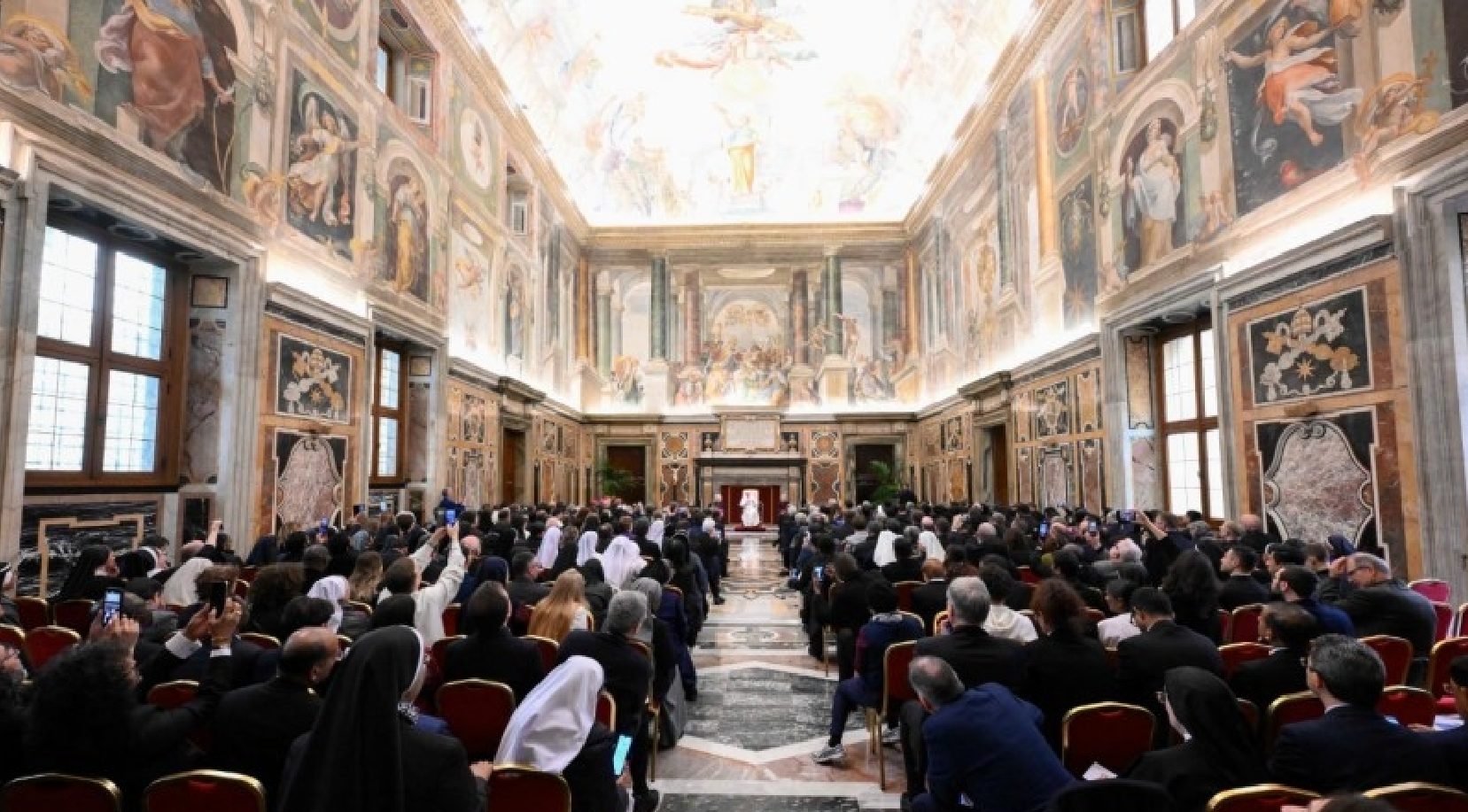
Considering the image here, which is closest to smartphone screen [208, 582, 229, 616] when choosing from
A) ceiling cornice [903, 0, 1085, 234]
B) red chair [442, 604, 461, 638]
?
red chair [442, 604, 461, 638]

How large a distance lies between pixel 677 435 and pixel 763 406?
338 centimetres

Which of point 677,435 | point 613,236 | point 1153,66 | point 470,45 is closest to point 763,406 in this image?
point 677,435

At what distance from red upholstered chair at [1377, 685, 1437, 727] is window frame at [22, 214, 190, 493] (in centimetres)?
980

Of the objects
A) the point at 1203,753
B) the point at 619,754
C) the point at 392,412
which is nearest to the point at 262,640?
the point at 619,754

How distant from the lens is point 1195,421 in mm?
11133

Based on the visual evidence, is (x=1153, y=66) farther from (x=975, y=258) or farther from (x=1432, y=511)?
(x=975, y=258)

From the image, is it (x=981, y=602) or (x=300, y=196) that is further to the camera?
(x=300, y=196)

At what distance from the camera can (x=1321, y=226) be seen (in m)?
8.15

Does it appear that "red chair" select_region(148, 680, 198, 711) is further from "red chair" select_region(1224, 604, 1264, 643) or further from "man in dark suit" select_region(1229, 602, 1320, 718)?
"red chair" select_region(1224, 604, 1264, 643)

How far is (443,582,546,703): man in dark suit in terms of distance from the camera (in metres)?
4.03

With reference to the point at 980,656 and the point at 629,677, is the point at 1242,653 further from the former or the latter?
the point at 629,677

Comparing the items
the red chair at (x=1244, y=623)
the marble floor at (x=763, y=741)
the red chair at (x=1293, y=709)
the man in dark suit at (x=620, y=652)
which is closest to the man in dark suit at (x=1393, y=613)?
the red chair at (x=1244, y=623)

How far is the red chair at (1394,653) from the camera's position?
4.27 metres

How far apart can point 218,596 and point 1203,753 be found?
416cm
